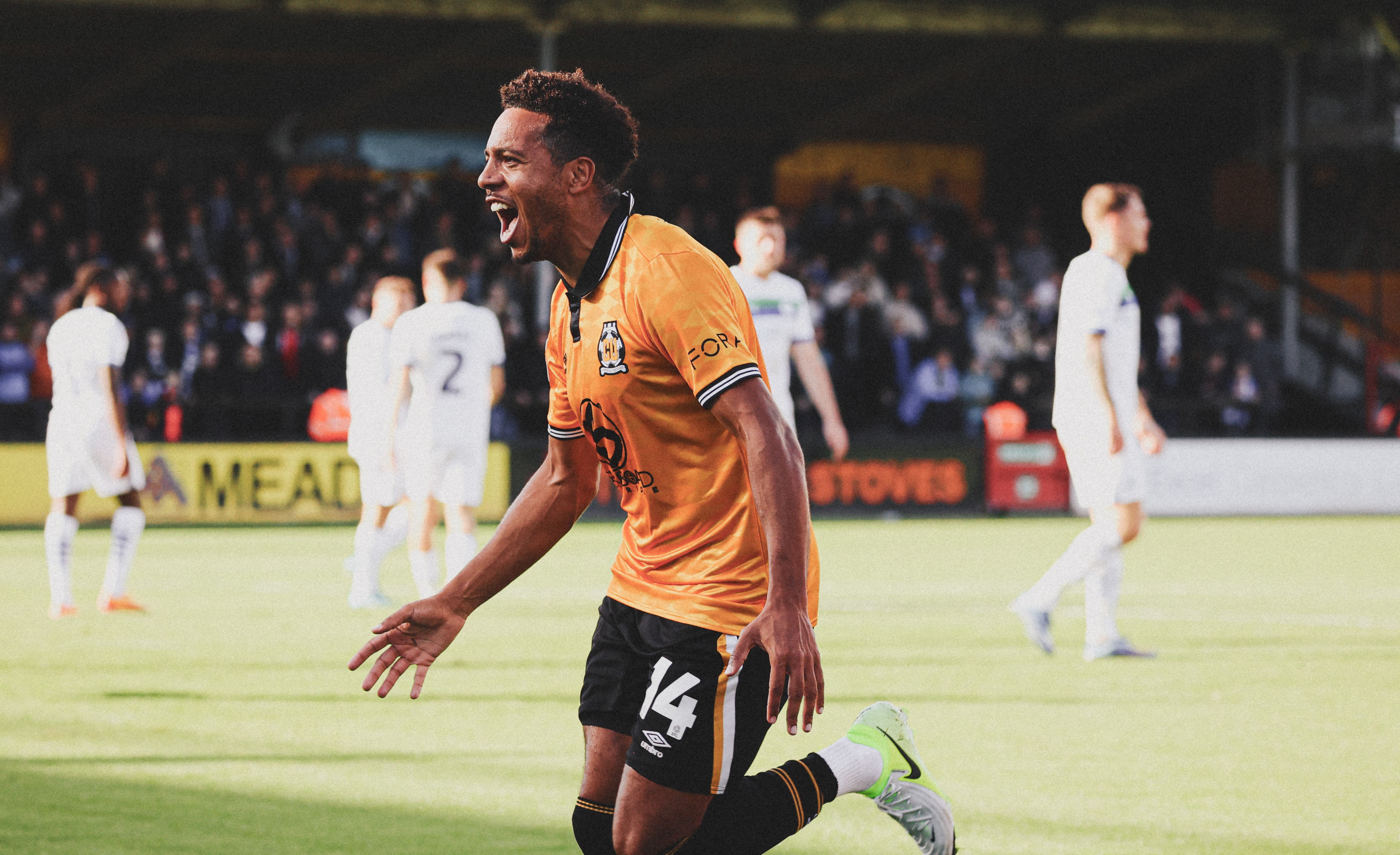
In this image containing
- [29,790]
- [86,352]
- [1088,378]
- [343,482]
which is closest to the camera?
[29,790]

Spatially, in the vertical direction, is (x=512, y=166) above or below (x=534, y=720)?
above

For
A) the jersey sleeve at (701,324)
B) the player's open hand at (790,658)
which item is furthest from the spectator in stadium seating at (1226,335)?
the player's open hand at (790,658)

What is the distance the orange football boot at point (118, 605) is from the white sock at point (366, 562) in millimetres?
1314

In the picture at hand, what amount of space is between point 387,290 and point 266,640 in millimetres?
2773

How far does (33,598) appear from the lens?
1169cm

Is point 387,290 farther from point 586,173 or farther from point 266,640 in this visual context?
point 586,173

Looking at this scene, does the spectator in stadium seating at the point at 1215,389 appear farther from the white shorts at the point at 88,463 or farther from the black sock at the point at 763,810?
the black sock at the point at 763,810

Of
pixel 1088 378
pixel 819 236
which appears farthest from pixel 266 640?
pixel 819 236

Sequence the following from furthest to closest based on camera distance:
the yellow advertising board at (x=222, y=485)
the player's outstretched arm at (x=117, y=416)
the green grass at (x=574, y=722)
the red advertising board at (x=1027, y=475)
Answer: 1. the red advertising board at (x=1027, y=475)
2. the yellow advertising board at (x=222, y=485)
3. the player's outstretched arm at (x=117, y=416)
4. the green grass at (x=574, y=722)

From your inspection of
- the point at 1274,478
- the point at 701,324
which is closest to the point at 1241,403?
the point at 1274,478

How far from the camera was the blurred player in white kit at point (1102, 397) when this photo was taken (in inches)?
329

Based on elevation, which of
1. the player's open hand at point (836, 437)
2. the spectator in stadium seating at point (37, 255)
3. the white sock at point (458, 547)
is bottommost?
the white sock at point (458, 547)

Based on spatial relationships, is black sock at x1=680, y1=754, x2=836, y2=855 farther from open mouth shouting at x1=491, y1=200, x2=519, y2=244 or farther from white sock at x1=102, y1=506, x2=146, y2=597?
white sock at x1=102, y1=506, x2=146, y2=597

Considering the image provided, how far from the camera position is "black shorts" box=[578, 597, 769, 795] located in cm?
364
